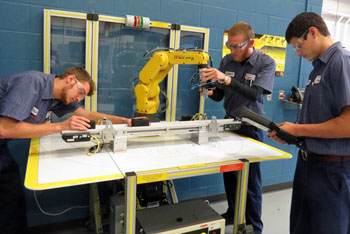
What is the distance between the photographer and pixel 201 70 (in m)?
2.01

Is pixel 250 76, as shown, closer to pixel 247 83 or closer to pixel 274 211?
pixel 247 83

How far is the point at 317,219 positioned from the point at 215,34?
6.37 ft

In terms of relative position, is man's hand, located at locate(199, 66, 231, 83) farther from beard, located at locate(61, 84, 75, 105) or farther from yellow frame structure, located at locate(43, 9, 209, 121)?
beard, located at locate(61, 84, 75, 105)

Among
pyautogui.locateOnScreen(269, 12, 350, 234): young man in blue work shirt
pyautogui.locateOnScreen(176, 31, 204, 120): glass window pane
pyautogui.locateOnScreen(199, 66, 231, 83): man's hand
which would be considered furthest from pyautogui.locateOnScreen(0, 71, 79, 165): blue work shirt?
pyautogui.locateOnScreen(269, 12, 350, 234): young man in blue work shirt

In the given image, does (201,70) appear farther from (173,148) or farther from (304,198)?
(304,198)

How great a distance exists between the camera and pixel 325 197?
1541 mm

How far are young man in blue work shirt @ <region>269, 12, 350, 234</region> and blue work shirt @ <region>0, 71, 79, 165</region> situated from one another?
147 cm

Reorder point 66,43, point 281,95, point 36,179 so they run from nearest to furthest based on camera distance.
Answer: point 36,179
point 66,43
point 281,95

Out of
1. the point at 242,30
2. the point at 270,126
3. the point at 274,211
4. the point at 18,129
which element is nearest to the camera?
the point at 18,129

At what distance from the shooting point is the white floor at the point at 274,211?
8.99ft

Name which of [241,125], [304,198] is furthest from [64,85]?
[304,198]

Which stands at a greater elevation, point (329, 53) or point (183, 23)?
point (183, 23)

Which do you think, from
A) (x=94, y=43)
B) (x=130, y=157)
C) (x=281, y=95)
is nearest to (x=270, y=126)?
(x=130, y=157)

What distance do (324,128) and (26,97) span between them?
1.60 meters
